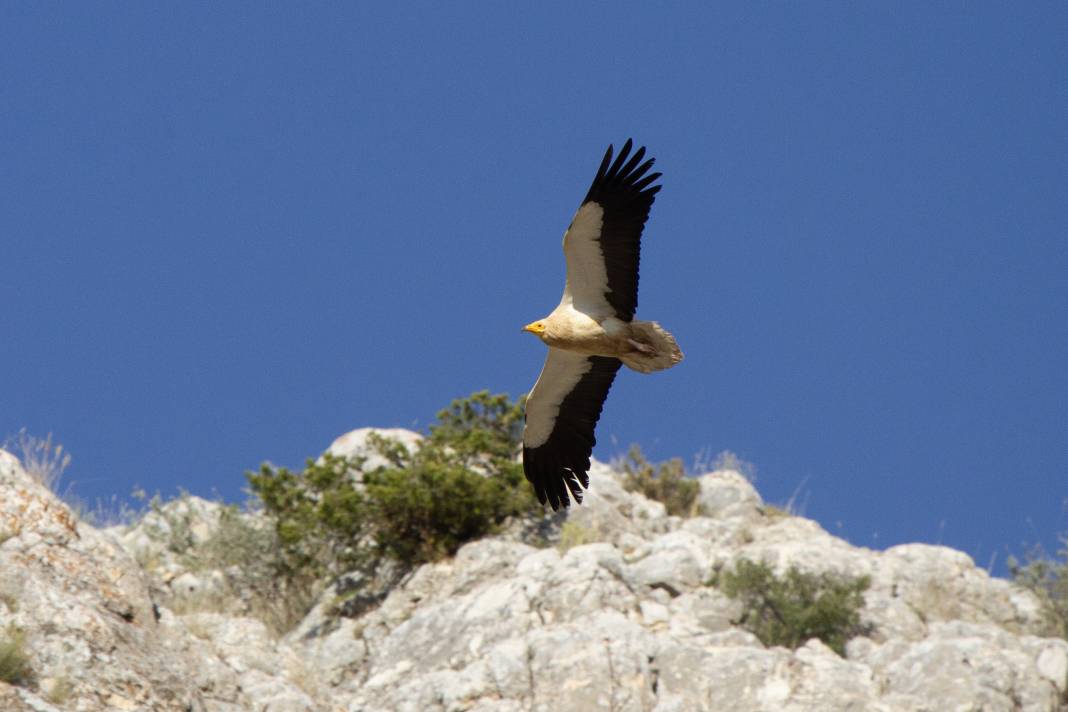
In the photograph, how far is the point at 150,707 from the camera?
29.8 feet

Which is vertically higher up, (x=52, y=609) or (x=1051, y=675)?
(x=1051, y=675)

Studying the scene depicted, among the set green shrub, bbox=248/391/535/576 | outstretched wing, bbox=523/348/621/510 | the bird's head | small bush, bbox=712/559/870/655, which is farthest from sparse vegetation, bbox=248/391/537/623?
the bird's head

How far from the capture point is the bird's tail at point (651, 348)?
970 centimetres

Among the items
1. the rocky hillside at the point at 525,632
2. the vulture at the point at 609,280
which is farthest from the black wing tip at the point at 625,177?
the rocky hillside at the point at 525,632

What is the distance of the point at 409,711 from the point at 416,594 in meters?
3.38

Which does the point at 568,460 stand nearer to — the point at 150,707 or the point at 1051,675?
the point at 150,707

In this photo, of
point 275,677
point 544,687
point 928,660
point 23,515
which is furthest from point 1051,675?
point 23,515

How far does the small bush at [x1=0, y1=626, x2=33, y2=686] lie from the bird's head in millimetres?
4279

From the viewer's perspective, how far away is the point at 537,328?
1027cm

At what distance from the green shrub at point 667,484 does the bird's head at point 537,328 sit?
28.8ft

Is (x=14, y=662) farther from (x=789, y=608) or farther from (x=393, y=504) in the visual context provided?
(x=789, y=608)

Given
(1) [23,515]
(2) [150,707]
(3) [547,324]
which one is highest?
(3) [547,324]

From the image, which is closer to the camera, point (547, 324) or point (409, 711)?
point (547, 324)

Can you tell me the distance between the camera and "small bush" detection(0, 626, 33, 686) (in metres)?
8.51
